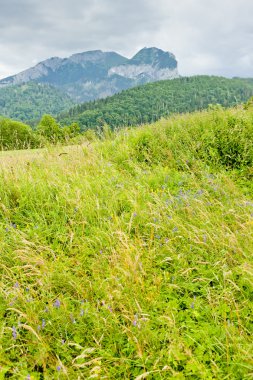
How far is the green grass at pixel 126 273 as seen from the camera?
2.66 meters

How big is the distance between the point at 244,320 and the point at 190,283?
26.5 inches

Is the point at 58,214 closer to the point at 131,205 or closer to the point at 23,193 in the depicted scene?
the point at 23,193

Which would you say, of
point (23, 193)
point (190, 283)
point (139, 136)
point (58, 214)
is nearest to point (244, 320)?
point (190, 283)

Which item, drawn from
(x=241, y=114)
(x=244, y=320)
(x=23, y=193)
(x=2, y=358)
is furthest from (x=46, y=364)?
(x=241, y=114)

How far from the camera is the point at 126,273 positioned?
123 inches

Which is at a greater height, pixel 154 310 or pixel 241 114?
pixel 241 114

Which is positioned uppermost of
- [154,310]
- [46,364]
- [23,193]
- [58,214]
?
[23,193]

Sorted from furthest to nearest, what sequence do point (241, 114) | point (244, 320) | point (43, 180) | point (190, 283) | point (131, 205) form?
point (241, 114) → point (43, 180) → point (131, 205) → point (190, 283) → point (244, 320)

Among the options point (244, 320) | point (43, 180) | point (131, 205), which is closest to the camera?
point (244, 320)

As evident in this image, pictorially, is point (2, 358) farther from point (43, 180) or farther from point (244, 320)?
point (43, 180)

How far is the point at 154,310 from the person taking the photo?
3.10 m

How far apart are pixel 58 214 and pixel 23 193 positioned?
81cm

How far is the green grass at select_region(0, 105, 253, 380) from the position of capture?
8.73ft

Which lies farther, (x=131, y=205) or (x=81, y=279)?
(x=131, y=205)
